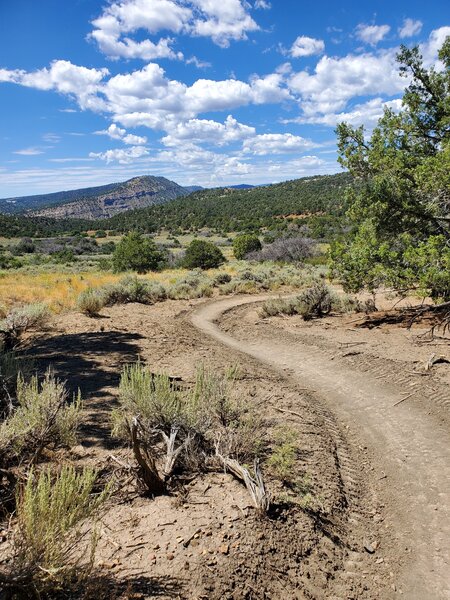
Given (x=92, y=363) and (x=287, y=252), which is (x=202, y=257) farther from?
(x=92, y=363)

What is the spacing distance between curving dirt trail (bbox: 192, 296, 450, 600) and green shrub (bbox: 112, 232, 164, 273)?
24.7 m

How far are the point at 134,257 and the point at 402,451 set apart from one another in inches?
1189

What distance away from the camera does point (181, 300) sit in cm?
1961

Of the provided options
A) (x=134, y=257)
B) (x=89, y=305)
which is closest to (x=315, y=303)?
(x=89, y=305)

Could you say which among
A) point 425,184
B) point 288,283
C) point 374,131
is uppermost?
point 374,131

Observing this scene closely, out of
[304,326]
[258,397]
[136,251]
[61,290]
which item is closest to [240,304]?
[304,326]

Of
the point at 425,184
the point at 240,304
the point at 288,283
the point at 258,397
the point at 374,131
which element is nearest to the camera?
the point at 258,397

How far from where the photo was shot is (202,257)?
36.5 meters

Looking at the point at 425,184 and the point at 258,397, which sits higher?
the point at 425,184

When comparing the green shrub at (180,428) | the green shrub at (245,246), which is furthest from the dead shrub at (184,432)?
the green shrub at (245,246)

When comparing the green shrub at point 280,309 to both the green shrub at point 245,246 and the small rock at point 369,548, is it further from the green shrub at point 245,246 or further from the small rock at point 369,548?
the green shrub at point 245,246

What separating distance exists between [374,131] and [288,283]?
43.7ft

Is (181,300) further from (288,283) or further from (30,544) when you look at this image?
(30,544)

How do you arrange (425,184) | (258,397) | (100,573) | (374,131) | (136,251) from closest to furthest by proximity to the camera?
1. (100,573)
2. (258,397)
3. (425,184)
4. (374,131)
5. (136,251)
